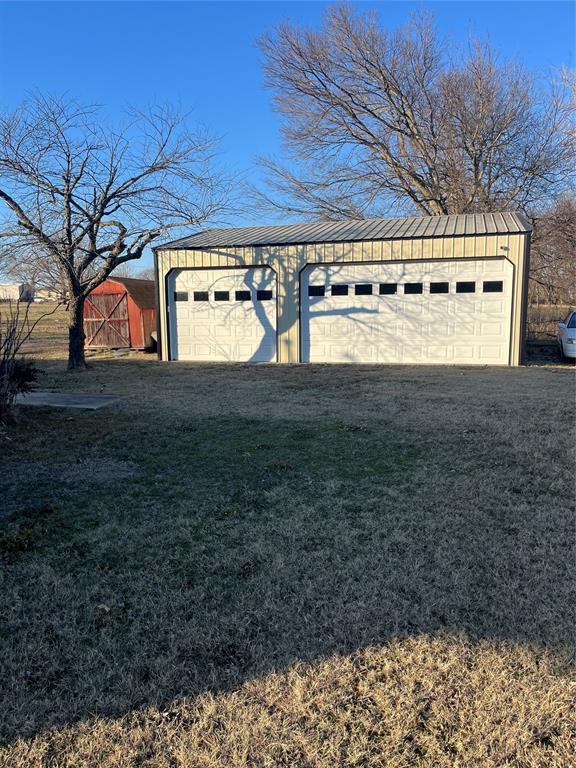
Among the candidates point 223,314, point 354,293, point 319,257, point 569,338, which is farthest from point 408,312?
point 223,314

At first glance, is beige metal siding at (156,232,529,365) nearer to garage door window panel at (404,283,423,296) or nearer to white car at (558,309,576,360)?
garage door window panel at (404,283,423,296)

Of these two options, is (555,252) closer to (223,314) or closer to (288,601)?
(223,314)

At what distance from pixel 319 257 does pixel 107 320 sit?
8319 millimetres

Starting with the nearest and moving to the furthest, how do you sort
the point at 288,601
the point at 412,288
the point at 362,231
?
the point at 288,601, the point at 412,288, the point at 362,231

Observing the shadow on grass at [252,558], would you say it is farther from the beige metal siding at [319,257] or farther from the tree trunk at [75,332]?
the beige metal siding at [319,257]

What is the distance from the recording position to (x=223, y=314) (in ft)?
47.1

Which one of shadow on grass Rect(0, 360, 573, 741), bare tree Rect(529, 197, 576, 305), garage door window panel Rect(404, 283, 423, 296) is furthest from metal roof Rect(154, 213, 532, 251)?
shadow on grass Rect(0, 360, 573, 741)

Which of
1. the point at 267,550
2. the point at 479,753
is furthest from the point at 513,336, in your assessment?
the point at 479,753

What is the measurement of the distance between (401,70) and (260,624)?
82.2 feet

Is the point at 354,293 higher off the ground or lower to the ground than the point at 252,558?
higher

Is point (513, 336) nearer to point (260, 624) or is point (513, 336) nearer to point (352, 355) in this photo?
point (352, 355)

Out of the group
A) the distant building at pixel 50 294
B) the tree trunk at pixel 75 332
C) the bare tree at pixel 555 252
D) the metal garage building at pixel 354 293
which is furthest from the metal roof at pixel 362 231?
the bare tree at pixel 555 252

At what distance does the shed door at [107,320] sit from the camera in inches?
682

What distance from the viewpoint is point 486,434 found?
591 centimetres
